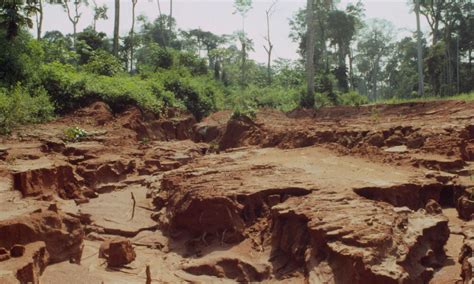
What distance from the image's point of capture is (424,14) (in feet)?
84.2

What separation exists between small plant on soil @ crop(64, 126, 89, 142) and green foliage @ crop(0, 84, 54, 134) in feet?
3.49

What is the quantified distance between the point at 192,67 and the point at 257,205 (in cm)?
1819

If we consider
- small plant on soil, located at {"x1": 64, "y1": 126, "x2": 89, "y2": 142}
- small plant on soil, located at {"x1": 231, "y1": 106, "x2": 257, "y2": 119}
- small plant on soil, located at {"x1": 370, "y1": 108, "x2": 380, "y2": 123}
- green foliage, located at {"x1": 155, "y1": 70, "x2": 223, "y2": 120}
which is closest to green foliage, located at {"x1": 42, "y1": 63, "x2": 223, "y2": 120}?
green foliage, located at {"x1": 155, "y1": 70, "x2": 223, "y2": 120}

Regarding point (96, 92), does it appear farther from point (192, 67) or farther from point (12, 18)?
point (192, 67)

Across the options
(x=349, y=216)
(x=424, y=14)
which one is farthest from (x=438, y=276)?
(x=424, y=14)

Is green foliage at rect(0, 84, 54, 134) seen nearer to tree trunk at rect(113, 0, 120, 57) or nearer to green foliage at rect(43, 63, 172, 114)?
green foliage at rect(43, 63, 172, 114)

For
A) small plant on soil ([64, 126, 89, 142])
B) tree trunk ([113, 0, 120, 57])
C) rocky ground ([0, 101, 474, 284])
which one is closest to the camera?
rocky ground ([0, 101, 474, 284])

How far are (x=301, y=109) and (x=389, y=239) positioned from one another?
11.0 meters

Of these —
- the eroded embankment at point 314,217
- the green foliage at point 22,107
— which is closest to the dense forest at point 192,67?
the green foliage at point 22,107

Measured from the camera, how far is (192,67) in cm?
2412

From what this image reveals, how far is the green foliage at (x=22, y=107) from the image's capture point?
10.2 m

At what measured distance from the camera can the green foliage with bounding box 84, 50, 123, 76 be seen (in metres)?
18.2

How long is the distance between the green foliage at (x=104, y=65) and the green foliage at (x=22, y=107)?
5586 millimetres

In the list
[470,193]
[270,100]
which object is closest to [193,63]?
[270,100]
